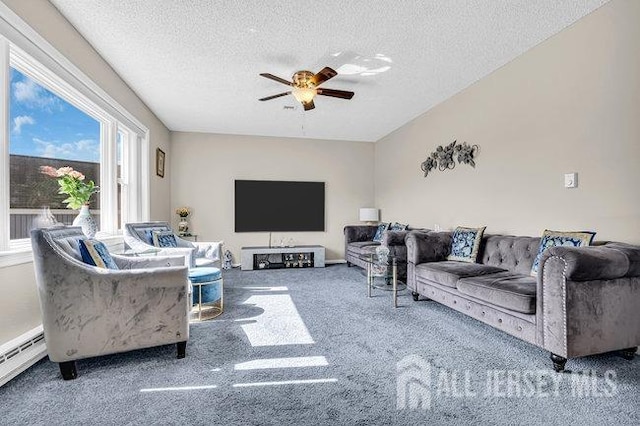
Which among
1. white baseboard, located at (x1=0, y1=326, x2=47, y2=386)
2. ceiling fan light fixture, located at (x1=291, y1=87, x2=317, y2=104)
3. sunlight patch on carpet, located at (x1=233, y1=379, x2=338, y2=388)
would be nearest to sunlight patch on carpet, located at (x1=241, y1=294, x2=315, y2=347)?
sunlight patch on carpet, located at (x1=233, y1=379, x2=338, y2=388)

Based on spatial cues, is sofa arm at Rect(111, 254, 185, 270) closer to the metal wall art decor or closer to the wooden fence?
the wooden fence

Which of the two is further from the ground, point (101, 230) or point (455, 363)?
point (101, 230)

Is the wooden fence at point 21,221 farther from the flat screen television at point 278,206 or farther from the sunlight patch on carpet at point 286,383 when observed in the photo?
the flat screen television at point 278,206

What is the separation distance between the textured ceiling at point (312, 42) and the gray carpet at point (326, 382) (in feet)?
8.19

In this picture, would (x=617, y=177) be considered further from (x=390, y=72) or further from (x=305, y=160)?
(x=305, y=160)

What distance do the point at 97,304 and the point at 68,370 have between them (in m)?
0.40

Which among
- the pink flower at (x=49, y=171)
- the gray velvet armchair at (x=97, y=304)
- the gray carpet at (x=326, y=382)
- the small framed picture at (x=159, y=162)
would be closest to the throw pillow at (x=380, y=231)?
the gray carpet at (x=326, y=382)

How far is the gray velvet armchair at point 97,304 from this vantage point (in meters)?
1.87

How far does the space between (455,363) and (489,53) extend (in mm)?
2792

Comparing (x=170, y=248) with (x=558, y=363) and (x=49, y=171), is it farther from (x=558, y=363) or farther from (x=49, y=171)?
(x=558, y=363)

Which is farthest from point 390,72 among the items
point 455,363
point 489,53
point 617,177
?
point 455,363

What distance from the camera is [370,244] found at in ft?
17.8

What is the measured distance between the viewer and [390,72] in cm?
350

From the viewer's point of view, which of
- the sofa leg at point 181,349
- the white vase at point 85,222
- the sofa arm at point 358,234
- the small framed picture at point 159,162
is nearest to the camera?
the sofa leg at point 181,349
